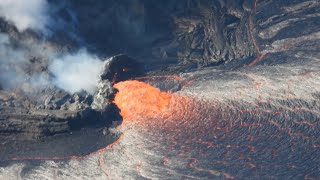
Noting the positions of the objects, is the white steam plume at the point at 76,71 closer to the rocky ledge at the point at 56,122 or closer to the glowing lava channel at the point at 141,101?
the rocky ledge at the point at 56,122

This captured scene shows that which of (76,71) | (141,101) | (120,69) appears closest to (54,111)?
(76,71)

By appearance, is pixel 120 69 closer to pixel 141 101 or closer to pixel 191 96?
pixel 141 101

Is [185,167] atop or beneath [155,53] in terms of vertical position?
beneath

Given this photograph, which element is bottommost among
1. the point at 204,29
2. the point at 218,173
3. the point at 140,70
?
the point at 218,173

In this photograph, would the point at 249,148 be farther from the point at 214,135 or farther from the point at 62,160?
the point at 62,160

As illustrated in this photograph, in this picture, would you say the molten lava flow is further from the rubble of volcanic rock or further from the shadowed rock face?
the rubble of volcanic rock

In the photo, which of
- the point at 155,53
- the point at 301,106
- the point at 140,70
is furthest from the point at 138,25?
the point at 301,106

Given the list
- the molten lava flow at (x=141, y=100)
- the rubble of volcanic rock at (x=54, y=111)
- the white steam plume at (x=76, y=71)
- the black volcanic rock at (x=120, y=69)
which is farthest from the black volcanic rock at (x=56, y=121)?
the black volcanic rock at (x=120, y=69)
